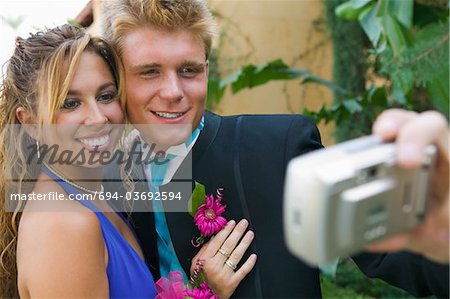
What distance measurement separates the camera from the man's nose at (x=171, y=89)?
5.85 feet

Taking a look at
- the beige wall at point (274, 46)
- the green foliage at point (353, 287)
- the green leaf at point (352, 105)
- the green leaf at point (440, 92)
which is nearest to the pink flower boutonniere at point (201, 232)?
the green leaf at point (440, 92)

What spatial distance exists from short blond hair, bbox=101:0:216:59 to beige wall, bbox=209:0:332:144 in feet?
15.3

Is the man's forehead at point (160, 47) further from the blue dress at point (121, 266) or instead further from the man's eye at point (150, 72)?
the blue dress at point (121, 266)

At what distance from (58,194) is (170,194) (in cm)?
32

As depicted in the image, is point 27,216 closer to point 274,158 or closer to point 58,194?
point 58,194

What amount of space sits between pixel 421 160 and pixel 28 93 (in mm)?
1340

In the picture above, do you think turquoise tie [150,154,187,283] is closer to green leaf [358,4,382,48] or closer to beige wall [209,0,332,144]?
green leaf [358,4,382,48]

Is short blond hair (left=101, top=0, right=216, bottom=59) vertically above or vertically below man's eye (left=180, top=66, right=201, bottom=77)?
above

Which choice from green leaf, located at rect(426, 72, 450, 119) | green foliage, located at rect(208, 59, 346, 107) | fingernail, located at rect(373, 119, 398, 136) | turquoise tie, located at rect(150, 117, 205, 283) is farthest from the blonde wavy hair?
green foliage, located at rect(208, 59, 346, 107)

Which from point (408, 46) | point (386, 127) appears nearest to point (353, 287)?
point (408, 46)

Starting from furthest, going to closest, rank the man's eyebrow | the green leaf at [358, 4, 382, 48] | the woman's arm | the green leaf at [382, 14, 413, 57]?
the green leaf at [358, 4, 382, 48] < the green leaf at [382, 14, 413, 57] < the man's eyebrow < the woman's arm

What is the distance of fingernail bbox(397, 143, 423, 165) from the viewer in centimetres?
74

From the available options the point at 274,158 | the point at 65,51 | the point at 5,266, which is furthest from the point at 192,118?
the point at 5,266

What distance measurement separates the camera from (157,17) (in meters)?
1.81
